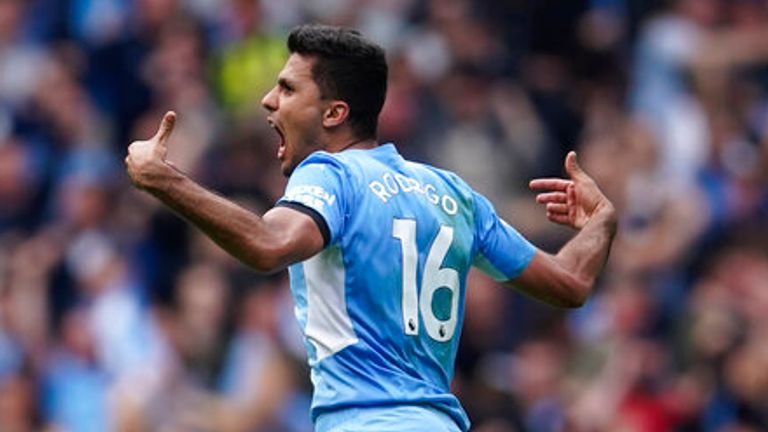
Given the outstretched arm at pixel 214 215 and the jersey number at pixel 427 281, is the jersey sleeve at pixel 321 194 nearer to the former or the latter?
the outstretched arm at pixel 214 215

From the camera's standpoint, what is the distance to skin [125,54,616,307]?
6.57 metres

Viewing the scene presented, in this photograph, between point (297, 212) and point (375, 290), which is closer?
point (297, 212)

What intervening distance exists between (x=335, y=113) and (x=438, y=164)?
6.74m

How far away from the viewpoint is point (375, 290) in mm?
7059

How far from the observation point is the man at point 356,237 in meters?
6.65

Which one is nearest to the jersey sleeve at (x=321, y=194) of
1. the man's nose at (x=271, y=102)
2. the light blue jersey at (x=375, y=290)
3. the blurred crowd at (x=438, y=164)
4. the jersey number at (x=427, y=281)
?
the light blue jersey at (x=375, y=290)

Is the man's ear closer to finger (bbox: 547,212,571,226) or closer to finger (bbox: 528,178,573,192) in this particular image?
finger (bbox: 528,178,573,192)

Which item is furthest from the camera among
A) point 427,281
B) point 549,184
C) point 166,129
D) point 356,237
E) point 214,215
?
point 549,184

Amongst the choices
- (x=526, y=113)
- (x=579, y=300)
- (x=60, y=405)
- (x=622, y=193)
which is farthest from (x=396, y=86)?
(x=579, y=300)

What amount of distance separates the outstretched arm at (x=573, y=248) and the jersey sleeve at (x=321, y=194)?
981 millimetres

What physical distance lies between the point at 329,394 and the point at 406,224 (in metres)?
0.61

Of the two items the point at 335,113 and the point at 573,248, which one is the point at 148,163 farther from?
the point at 573,248

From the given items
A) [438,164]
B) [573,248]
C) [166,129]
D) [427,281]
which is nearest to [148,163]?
[166,129]

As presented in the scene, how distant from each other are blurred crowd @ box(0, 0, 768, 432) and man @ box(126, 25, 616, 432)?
4.68m
